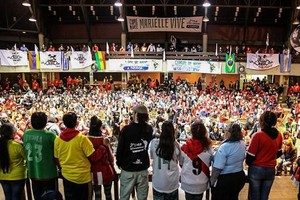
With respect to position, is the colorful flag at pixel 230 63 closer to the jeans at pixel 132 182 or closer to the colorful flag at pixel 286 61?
the colorful flag at pixel 286 61

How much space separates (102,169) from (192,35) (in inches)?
895

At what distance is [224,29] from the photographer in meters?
24.4

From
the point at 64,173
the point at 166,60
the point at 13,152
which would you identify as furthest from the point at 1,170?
the point at 166,60

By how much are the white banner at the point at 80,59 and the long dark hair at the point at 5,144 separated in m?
17.5

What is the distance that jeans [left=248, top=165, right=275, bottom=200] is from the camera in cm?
319

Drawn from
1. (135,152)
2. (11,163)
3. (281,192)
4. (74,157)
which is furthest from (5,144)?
(281,192)

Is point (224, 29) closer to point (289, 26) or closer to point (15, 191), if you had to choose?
point (289, 26)

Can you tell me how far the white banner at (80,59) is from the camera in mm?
20047

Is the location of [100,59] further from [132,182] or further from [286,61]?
[132,182]

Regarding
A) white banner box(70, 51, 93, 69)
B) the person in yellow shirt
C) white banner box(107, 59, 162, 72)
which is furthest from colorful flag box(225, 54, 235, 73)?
the person in yellow shirt

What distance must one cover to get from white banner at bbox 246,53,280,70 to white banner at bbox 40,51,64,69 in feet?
43.6

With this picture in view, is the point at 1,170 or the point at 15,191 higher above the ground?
the point at 1,170

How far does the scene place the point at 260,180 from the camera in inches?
128

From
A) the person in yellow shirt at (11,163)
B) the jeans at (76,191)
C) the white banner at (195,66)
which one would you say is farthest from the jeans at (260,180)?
the white banner at (195,66)
